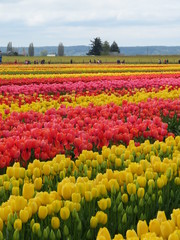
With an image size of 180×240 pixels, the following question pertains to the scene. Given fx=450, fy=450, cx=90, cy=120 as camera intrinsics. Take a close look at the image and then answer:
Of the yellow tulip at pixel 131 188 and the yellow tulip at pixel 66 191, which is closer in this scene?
the yellow tulip at pixel 66 191

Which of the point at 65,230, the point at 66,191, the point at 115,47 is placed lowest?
the point at 65,230

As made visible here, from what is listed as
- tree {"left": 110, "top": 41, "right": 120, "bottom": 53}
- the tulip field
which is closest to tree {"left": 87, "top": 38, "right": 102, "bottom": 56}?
tree {"left": 110, "top": 41, "right": 120, "bottom": 53}

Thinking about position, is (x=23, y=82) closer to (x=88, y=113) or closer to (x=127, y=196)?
(x=88, y=113)

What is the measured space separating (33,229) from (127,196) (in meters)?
0.86

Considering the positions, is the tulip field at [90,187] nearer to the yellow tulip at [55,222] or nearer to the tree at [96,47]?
the yellow tulip at [55,222]

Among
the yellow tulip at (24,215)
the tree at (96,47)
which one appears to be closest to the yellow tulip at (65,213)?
the yellow tulip at (24,215)

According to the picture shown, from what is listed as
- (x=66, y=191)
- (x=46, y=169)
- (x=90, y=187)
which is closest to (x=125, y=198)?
(x=90, y=187)

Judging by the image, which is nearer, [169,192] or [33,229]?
[33,229]

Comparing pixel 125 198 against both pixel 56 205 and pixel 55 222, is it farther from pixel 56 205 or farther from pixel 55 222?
pixel 55 222

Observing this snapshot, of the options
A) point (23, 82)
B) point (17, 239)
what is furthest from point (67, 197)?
point (23, 82)

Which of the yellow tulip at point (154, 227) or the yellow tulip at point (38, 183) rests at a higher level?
the yellow tulip at point (154, 227)

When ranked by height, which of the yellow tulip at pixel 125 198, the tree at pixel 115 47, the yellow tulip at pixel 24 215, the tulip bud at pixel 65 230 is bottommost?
the tulip bud at pixel 65 230

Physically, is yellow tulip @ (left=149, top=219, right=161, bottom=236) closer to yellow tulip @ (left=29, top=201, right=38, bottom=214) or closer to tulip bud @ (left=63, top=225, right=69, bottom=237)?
tulip bud @ (left=63, top=225, right=69, bottom=237)

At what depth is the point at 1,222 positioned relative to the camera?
2.84 metres
